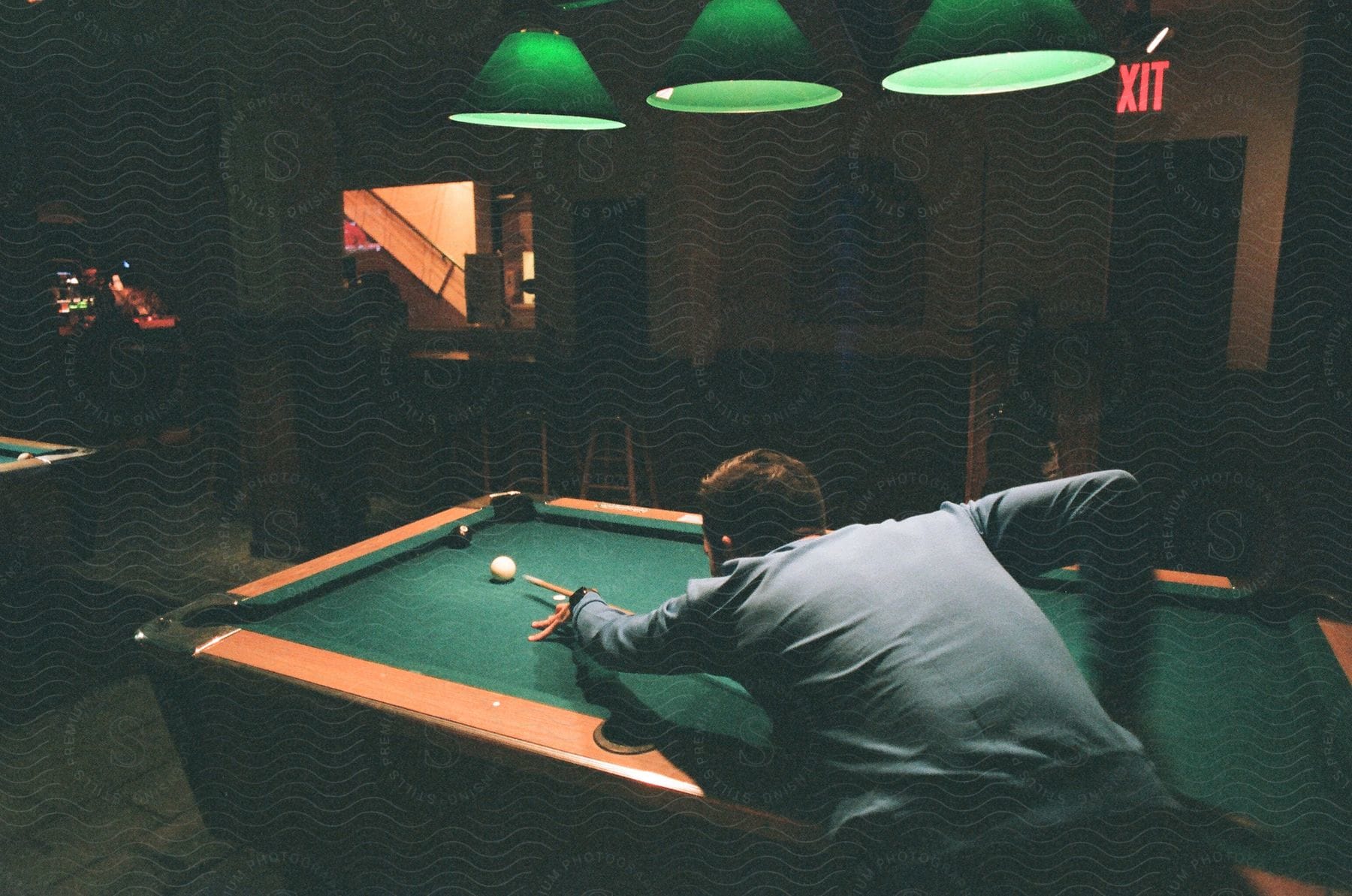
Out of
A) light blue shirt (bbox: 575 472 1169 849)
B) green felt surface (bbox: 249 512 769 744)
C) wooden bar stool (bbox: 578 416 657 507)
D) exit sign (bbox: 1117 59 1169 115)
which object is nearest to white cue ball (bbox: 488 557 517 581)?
green felt surface (bbox: 249 512 769 744)

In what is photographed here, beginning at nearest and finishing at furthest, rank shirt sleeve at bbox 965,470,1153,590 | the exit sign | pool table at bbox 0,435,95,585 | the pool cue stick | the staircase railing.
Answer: shirt sleeve at bbox 965,470,1153,590
the pool cue stick
pool table at bbox 0,435,95,585
the exit sign
the staircase railing

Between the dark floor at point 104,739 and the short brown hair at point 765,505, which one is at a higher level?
the short brown hair at point 765,505

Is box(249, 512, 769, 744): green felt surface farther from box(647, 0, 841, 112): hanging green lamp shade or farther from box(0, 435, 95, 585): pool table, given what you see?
box(0, 435, 95, 585): pool table

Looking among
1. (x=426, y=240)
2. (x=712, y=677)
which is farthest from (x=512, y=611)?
(x=426, y=240)

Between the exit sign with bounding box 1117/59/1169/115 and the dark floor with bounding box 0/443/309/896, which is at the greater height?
the exit sign with bounding box 1117/59/1169/115

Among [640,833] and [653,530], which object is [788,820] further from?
[653,530]

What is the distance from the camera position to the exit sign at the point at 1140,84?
17.1 feet

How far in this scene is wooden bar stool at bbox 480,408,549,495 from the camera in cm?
579

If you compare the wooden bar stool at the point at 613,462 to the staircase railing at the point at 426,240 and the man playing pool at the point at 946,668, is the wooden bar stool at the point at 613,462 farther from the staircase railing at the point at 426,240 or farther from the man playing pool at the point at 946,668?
the staircase railing at the point at 426,240

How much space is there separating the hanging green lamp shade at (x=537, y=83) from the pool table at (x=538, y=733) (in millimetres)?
1204

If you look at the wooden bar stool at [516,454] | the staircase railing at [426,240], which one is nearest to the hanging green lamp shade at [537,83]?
the wooden bar stool at [516,454]

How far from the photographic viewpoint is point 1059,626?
189cm

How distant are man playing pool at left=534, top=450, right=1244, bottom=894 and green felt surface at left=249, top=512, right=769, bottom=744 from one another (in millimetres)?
152

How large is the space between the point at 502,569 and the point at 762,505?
0.99 metres
